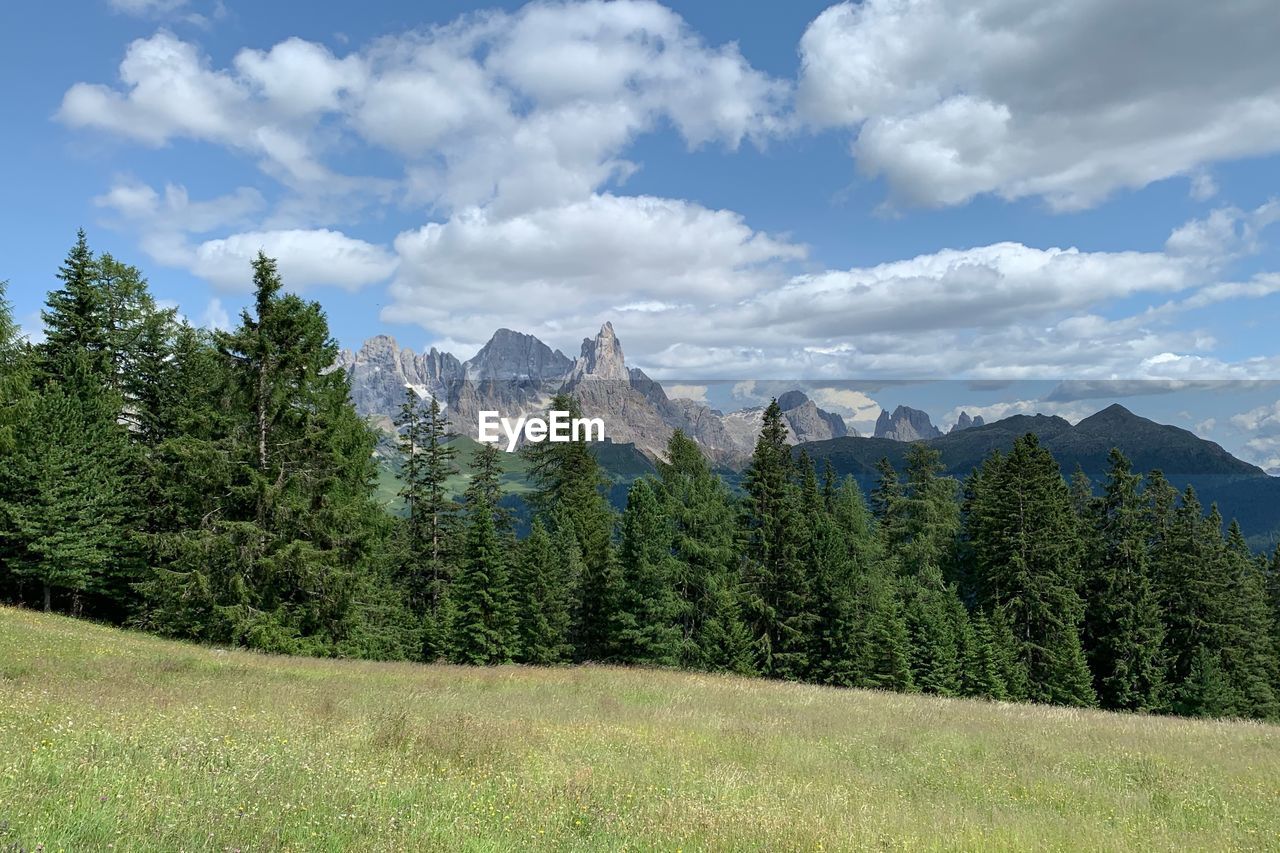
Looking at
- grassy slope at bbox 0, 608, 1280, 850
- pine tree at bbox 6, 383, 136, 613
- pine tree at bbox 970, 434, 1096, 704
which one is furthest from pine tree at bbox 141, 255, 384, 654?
pine tree at bbox 970, 434, 1096, 704

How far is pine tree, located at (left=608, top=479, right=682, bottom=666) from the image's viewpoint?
136ft

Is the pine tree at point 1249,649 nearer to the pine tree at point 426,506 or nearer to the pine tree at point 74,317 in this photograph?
the pine tree at point 426,506

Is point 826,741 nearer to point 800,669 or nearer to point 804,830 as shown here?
point 804,830

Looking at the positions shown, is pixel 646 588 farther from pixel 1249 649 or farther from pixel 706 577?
pixel 1249 649

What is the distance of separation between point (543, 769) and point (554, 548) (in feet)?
A: 123

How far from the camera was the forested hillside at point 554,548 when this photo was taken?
2698 cm

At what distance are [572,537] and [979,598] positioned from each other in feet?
93.5

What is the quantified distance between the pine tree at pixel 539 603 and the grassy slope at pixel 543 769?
24696 mm

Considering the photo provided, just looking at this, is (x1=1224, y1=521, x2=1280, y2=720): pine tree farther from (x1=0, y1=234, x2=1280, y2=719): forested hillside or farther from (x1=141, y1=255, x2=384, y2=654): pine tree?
(x1=141, y1=255, x2=384, y2=654): pine tree

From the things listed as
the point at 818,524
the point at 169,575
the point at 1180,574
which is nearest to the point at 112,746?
the point at 169,575

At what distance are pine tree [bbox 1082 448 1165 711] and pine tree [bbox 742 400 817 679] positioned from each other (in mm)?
19172

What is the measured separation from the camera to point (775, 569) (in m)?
48.1

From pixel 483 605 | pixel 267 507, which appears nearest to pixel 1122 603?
pixel 483 605

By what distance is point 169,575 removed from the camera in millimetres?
25234
